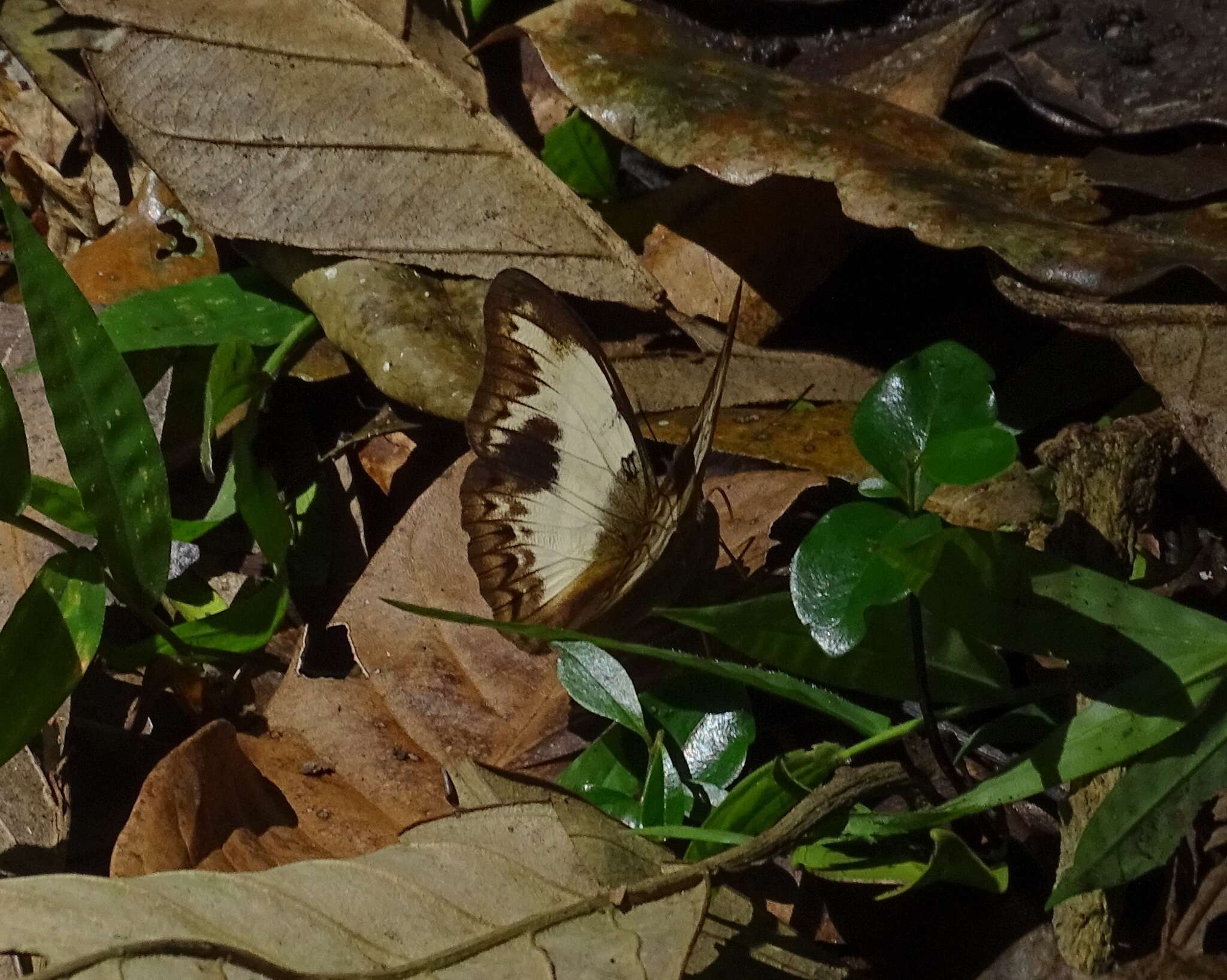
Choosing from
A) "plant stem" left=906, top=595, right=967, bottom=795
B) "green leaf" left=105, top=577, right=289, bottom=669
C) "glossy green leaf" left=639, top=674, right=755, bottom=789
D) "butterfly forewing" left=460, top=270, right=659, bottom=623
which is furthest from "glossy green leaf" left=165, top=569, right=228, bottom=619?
"plant stem" left=906, top=595, right=967, bottom=795

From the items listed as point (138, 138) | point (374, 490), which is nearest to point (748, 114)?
point (374, 490)

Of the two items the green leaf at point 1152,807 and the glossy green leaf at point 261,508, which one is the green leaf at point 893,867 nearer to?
the green leaf at point 1152,807

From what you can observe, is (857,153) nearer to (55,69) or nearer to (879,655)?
(879,655)

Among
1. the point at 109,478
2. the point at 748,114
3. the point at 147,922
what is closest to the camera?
the point at 147,922

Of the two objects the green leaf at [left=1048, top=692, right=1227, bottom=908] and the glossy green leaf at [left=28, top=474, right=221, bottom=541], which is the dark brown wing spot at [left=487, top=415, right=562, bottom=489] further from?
the green leaf at [left=1048, top=692, right=1227, bottom=908]

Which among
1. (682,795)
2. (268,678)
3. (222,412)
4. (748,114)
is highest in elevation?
(748,114)

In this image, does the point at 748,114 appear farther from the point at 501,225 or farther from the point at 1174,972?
the point at 1174,972
